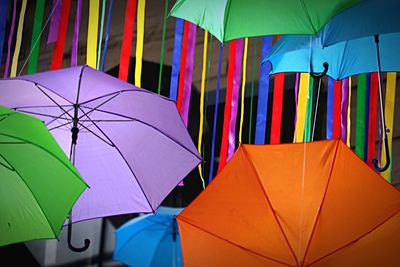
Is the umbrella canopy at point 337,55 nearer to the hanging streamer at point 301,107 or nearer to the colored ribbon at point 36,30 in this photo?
the hanging streamer at point 301,107

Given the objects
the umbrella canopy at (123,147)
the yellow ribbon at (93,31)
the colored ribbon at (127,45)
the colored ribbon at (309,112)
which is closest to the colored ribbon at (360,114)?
the colored ribbon at (309,112)

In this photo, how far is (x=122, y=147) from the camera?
12.3ft

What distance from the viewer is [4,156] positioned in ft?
10.8

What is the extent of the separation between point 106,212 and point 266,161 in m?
1.00

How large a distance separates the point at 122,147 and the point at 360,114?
165 centimetres

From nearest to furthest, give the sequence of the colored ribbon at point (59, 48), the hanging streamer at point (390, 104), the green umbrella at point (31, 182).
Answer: the green umbrella at point (31, 182) → the hanging streamer at point (390, 104) → the colored ribbon at point (59, 48)

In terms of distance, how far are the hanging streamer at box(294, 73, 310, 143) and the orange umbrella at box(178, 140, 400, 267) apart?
3.54 ft

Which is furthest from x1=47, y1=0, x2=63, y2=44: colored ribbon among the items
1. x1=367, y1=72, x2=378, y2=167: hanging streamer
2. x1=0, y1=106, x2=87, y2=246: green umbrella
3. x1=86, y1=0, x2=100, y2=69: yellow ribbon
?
x1=367, y1=72, x2=378, y2=167: hanging streamer

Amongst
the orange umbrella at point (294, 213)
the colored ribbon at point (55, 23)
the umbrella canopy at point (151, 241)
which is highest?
the colored ribbon at point (55, 23)

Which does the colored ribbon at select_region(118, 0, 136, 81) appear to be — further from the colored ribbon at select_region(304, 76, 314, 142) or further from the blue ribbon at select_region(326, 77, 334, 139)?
the blue ribbon at select_region(326, 77, 334, 139)

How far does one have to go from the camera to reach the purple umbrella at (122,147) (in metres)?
3.66

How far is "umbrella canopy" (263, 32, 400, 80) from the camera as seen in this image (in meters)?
3.63

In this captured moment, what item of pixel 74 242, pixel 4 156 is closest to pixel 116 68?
pixel 74 242

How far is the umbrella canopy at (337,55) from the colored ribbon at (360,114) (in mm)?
694
